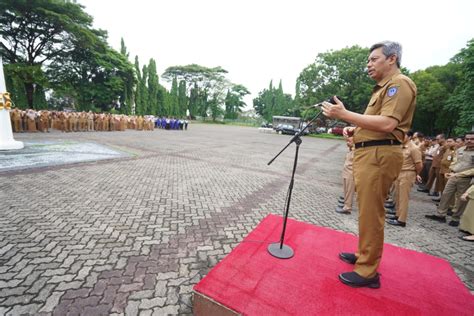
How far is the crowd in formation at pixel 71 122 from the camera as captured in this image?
50.1 ft

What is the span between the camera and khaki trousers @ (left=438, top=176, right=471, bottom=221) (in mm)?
4551

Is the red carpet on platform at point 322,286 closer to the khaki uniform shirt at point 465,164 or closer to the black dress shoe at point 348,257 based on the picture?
the black dress shoe at point 348,257

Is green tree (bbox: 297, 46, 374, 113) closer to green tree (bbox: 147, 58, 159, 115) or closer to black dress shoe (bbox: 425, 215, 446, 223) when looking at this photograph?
black dress shoe (bbox: 425, 215, 446, 223)

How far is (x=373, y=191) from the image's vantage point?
1955mm

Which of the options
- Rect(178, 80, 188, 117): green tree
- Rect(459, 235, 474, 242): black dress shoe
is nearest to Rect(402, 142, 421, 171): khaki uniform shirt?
Rect(459, 235, 474, 242): black dress shoe

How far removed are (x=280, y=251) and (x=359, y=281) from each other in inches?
32.8

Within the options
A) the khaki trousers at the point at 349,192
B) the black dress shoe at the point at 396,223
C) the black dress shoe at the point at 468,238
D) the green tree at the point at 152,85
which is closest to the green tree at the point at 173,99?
the green tree at the point at 152,85

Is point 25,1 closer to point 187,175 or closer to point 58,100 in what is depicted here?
point 187,175

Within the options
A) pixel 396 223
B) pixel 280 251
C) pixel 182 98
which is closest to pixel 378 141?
pixel 280 251

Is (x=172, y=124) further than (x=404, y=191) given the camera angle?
Yes

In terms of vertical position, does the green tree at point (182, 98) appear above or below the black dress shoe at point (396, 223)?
above

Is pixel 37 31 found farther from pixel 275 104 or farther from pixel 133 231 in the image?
pixel 275 104

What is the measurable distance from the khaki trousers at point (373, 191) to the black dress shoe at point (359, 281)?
5 centimetres

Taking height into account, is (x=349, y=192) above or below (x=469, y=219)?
above
